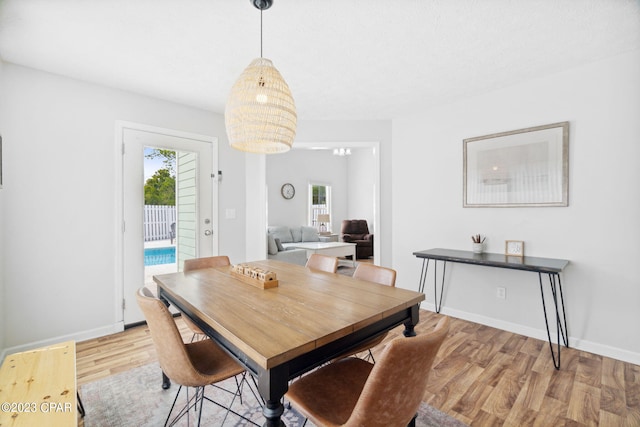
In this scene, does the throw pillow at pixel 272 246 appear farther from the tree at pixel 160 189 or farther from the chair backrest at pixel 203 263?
the chair backrest at pixel 203 263

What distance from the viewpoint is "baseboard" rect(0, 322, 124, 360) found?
240 cm

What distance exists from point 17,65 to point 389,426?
11.9 feet

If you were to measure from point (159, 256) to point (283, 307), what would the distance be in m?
2.41

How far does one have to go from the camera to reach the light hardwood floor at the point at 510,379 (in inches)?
68.1

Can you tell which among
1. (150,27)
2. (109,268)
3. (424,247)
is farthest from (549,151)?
(109,268)

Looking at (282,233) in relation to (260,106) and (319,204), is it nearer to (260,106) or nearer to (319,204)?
(319,204)

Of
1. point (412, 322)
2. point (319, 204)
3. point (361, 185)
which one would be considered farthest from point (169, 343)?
point (361, 185)

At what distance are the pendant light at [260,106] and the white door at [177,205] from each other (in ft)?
6.07

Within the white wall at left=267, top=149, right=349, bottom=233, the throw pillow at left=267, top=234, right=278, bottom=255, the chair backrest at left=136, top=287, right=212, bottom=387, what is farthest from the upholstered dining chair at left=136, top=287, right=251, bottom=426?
the white wall at left=267, top=149, right=349, bottom=233

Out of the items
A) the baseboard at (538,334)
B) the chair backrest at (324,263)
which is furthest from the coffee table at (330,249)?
the chair backrest at (324,263)

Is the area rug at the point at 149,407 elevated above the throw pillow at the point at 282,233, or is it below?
below

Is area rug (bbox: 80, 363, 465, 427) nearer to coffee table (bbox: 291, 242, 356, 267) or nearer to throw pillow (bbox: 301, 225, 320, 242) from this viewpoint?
coffee table (bbox: 291, 242, 356, 267)

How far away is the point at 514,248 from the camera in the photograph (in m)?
2.85

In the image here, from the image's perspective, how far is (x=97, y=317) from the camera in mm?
2805
